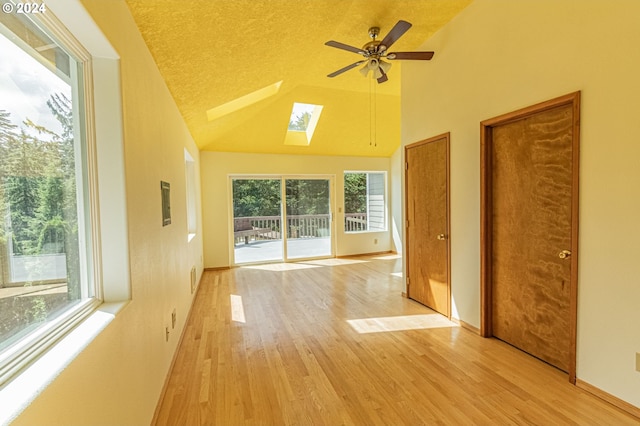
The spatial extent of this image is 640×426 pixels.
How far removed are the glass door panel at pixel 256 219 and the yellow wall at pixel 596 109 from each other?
4297mm

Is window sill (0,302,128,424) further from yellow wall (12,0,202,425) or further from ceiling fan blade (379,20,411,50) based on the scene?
ceiling fan blade (379,20,411,50)

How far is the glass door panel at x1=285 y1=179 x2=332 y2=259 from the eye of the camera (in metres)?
6.29

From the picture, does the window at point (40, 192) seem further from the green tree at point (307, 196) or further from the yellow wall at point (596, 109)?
the green tree at point (307, 196)

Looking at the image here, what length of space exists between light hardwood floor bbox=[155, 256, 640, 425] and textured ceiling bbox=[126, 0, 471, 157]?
2405mm

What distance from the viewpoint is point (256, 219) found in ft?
20.0

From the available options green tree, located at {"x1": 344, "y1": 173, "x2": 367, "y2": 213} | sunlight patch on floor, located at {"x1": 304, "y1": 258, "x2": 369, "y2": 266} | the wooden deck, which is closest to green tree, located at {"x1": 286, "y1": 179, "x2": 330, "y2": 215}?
green tree, located at {"x1": 344, "y1": 173, "x2": 367, "y2": 213}

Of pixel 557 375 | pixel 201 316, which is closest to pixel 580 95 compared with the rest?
pixel 557 375

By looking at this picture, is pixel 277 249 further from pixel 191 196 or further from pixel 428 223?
pixel 428 223

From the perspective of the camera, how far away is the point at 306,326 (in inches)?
122

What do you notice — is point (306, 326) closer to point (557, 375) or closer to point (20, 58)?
point (557, 375)

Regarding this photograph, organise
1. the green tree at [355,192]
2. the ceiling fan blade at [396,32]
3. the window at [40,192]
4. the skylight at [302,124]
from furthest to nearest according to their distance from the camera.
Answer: the green tree at [355,192] < the skylight at [302,124] < the ceiling fan blade at [396,32] < the window at [40,192]

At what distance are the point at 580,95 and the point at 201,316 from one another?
3932mm

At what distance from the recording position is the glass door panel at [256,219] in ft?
19.7

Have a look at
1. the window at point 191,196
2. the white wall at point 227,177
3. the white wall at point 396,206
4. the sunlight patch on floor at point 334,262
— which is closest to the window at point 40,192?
the window at point 191,196
